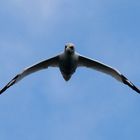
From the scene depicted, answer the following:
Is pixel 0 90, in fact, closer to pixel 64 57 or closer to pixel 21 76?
pixel 21 76

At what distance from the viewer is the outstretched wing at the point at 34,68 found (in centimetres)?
5922

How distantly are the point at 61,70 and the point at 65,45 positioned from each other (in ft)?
9.65

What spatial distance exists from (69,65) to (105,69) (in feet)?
14.6

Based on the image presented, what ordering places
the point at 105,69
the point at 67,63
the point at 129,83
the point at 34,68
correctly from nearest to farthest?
the point at 67,63 → the point at 34,68 → the point at 105,69 → the point at 129,83

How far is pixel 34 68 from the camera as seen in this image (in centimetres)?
6050

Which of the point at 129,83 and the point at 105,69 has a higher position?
the point at 105,69

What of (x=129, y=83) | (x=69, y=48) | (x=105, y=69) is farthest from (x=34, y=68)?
(x=129, y=83)

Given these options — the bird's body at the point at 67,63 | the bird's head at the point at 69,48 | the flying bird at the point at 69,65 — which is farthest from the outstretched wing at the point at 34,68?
the bird's head at the point at 69,48

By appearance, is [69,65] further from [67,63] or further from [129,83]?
[129,83]

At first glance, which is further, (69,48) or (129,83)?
(129,83)

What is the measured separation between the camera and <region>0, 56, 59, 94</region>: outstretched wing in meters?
59.2

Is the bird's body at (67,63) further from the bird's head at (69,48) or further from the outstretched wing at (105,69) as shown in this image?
the outstretched wing at (105,69)

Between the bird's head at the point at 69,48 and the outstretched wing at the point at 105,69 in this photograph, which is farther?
the outstretched wing at the point at 105,69

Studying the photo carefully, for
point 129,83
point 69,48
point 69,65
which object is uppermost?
point 129,83
